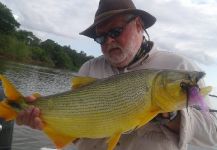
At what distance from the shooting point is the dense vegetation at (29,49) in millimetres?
92688

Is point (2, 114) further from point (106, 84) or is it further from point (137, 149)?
point (137, 149)

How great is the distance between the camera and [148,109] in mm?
3439

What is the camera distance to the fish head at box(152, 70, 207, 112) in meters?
3.36

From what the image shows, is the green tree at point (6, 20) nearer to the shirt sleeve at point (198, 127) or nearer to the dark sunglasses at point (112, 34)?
the dark sunglasses at point (112, 34)

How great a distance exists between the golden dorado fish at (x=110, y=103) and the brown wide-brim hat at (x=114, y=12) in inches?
37.6

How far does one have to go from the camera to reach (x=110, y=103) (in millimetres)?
3668

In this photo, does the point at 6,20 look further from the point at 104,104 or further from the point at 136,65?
the point at 104,104

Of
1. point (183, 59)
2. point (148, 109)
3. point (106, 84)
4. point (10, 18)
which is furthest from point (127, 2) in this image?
point (10, 18)

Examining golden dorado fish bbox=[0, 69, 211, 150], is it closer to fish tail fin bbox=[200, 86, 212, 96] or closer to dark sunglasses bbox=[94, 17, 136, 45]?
fish tail fin bbox=[200, 86, 212, 96]

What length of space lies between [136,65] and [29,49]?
3973 inches

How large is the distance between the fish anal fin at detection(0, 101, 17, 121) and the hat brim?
4.38 feet

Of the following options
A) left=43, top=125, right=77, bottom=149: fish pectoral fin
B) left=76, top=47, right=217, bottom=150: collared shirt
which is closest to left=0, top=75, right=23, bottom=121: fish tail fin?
left=43, top=125, right=77, bottom=149: fish pectoral fin

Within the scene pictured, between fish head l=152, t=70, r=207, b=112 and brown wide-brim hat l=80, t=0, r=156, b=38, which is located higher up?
brown wide-brim hat l=80, t=0, r=156, b=38

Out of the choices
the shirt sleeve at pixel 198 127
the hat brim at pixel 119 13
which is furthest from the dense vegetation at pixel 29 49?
the shirt sleeve at pixel 198 127
